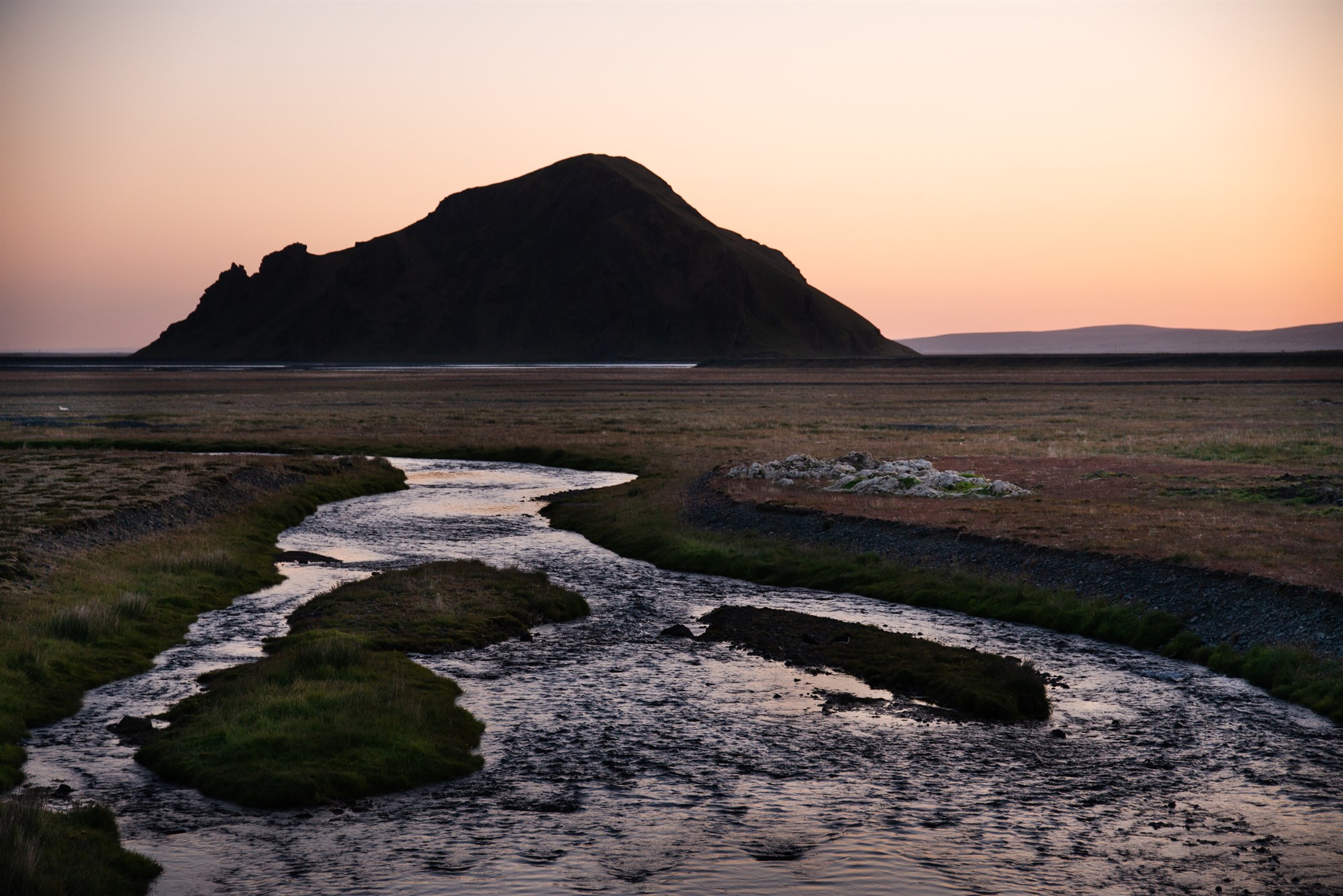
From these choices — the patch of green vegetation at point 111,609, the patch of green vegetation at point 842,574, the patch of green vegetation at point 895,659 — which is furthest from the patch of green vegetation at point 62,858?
the patch of green vegetation at point 842,574

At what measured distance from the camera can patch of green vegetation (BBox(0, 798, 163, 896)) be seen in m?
13.5

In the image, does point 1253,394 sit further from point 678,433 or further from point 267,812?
point 267,812

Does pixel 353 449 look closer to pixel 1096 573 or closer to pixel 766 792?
pixel 1096 573

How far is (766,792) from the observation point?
58.9 ft

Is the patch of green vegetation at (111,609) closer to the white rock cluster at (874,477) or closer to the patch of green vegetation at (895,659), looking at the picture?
the patch of green vegetation at (895,659)

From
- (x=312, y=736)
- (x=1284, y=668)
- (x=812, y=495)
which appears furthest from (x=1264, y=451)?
(x=312, y=736)

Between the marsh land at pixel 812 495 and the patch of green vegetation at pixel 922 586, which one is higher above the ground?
the marsh land at pixel 812 495

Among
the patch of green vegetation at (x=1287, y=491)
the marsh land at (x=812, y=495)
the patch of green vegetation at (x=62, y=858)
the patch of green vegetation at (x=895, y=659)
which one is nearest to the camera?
the patch of green vegetation at (x=62, y=858)

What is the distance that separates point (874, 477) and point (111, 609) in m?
35.0

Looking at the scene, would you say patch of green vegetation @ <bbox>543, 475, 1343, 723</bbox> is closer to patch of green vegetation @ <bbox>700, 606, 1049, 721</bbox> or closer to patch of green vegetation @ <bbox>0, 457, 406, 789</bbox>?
patch of green vegetation @ <bbox>700, 606, 1049, 721</bbox>

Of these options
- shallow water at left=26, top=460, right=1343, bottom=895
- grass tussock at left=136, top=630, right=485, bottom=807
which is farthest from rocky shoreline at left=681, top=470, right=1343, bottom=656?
grass tussock at left=136, top=630, right=485, bottom=807

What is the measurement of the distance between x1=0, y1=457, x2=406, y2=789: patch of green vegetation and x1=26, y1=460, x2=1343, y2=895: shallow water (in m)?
0.80

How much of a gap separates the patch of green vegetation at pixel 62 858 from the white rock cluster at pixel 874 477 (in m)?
38.6

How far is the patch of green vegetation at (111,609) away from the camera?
22.0m
